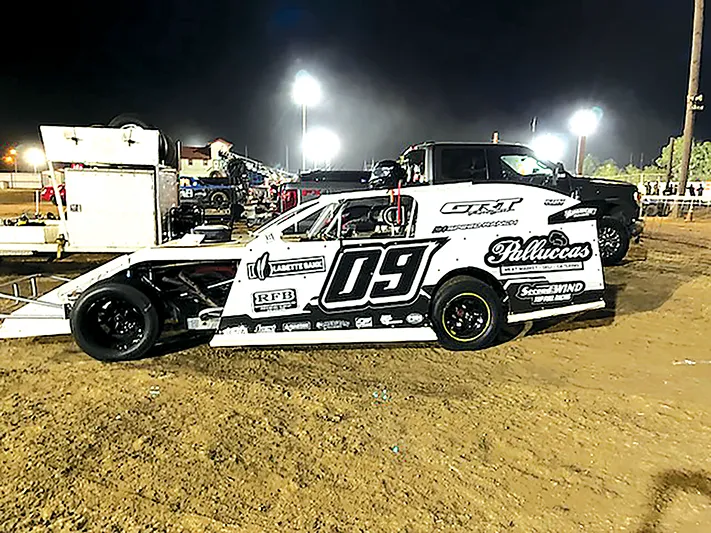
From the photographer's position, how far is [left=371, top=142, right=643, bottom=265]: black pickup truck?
349 inches

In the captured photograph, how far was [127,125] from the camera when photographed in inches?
418

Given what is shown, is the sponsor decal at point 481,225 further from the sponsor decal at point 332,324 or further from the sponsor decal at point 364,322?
the sponsor decal at point 332,324

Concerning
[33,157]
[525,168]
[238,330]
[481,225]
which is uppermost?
[33,157]

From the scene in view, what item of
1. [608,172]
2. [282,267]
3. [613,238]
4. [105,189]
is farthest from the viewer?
[608,172]

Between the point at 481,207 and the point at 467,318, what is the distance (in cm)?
121

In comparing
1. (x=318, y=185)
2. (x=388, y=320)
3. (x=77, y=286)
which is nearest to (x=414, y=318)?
(x=388, y=320)

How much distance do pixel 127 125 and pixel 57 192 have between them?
194 centimetres

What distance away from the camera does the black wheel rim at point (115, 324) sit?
5.17 m

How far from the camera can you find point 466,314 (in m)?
5.60

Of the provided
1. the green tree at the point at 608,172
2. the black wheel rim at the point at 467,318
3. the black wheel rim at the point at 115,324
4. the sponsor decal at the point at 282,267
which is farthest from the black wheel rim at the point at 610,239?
the green tree at the point at 608,172

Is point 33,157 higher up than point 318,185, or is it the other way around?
point 33,157

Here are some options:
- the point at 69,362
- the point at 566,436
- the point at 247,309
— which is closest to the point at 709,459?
the point at 566,436

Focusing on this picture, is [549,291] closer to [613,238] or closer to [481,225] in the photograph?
[481,225]

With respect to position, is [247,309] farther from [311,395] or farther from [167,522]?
[167,522]
